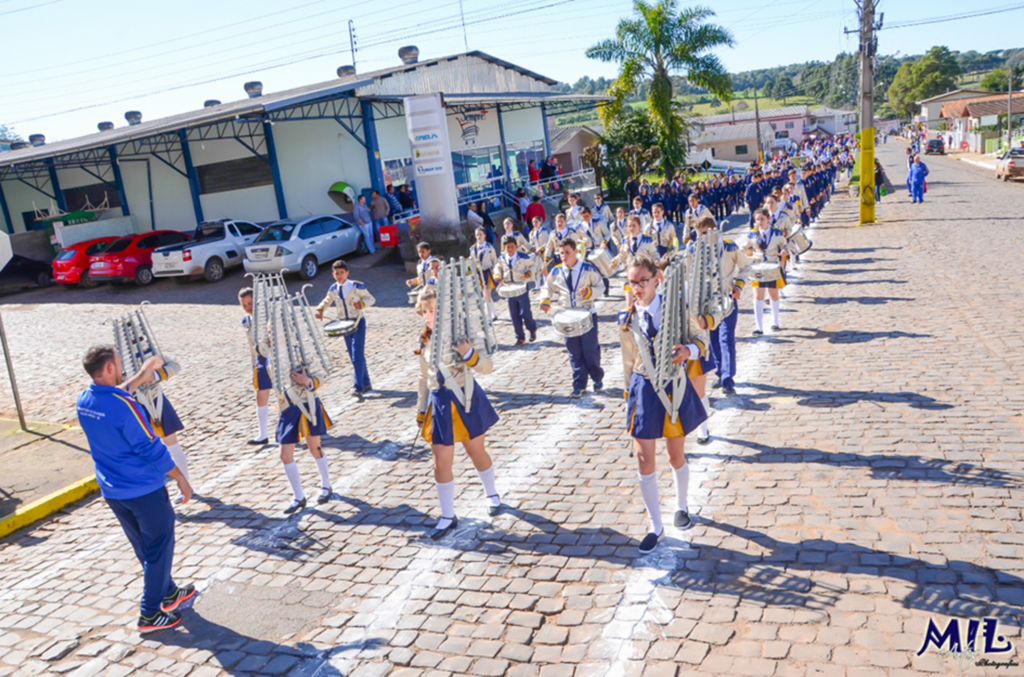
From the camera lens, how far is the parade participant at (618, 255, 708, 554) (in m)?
5.53

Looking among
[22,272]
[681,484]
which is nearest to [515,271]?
[681,484]

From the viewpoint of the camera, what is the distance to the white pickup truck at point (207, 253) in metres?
22.2

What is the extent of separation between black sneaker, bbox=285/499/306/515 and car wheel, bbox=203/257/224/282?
17141 millimetres

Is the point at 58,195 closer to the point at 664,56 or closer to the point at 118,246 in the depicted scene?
the point at 118,246

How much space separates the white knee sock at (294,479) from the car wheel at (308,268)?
14.8 meters

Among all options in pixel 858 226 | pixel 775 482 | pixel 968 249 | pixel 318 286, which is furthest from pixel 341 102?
pixel 775 482

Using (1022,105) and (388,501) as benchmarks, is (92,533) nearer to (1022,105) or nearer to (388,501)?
(388,501)

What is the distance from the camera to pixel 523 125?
35750mm

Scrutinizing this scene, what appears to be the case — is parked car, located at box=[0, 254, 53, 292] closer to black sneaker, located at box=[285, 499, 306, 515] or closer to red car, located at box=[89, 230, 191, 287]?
red car, located at box=[89, 230, 191, 287]

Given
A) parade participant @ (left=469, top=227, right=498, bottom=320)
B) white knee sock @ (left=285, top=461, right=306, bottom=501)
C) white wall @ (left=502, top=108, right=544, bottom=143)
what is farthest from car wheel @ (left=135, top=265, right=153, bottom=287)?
white knee sock @ (left=285, top=461, right=306, bottom=501)

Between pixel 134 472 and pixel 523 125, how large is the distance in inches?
1277

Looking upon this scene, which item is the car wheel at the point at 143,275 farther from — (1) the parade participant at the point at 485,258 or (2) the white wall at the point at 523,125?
(2) the white wall at the point at 523,125

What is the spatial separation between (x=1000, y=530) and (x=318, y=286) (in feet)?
58.8

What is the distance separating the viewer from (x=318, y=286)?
2081cm
